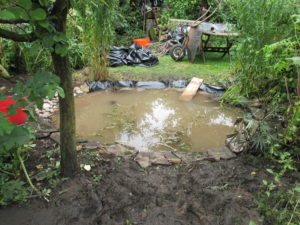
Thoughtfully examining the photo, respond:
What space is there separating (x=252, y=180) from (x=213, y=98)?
2.75m

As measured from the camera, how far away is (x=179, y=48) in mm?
6629

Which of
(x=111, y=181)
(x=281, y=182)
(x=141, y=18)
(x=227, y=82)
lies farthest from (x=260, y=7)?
(x=141, y=18)

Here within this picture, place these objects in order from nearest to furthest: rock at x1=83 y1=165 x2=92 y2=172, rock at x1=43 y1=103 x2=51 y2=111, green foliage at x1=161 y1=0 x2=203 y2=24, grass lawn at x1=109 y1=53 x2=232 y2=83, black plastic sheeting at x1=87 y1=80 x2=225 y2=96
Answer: rock at x1=83 y1=165 x2=92 y2=172, rock at x1=43 y1=103 x2=51 y2=111, black plastic sheeting at x1=87 y1=80 x2=225 y2=96, grass lawn at x1=109 y1=53 x2=232 y2=83, green foliage at x1=161 y1=0 x2=203 y2=24

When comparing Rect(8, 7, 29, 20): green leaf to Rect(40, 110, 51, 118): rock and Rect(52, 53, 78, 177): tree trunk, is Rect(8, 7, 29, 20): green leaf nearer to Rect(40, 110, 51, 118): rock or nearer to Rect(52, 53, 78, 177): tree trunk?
Rect(52, 53, 78, 177): tree trunk

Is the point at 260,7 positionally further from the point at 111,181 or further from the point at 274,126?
the point at 111,181

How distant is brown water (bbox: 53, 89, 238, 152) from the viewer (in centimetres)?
346

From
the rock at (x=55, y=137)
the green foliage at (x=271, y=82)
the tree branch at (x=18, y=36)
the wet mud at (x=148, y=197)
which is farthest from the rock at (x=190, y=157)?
the tree branch at (x=18, y=36)

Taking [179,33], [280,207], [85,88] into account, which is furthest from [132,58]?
[280,207]

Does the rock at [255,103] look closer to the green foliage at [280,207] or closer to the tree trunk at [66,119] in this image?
the green foliage at [280,207]

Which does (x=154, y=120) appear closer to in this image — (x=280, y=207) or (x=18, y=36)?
(x=280, y=207)

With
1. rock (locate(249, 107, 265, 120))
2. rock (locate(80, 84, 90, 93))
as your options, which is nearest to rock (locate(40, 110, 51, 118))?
rock (locate(80, 84, 90, 93))

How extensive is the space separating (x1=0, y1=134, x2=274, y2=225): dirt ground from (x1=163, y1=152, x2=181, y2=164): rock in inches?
2.7

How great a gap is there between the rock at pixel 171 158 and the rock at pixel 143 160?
0.21 metres

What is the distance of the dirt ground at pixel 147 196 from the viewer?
1.85 m
